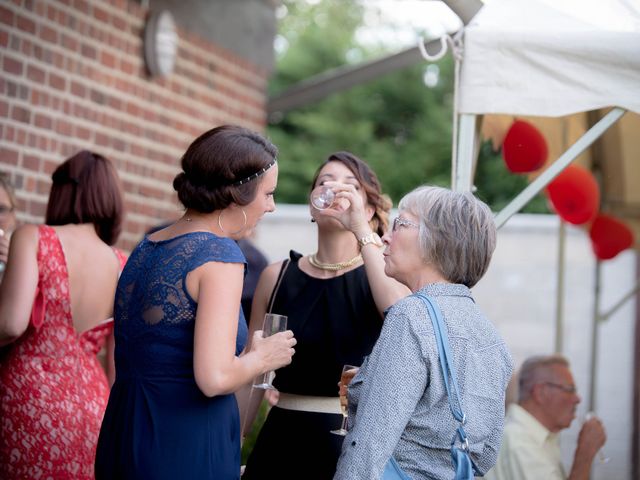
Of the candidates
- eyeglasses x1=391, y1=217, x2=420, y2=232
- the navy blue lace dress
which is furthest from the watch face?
eyeglasses x1=391, y1=217, x2=420, y2=232

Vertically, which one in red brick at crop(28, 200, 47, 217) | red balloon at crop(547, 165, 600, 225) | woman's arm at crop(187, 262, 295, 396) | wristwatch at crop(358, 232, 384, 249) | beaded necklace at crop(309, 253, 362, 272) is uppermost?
red balloon at crop(547, 165, 600, 225)

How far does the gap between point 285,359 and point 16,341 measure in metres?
1.20

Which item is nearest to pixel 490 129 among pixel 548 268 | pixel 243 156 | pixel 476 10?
pixel 476 10

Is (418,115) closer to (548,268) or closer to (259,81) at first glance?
(548,268)

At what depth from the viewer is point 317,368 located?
3201mm

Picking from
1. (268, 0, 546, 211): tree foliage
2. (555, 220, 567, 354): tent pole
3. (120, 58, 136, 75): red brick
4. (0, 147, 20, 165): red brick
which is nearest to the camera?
(0, 147, 20, 165): red brick

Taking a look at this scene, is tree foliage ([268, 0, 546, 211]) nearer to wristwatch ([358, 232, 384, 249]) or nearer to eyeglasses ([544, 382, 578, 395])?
eyeglasses ([544, 382, 578, 395])

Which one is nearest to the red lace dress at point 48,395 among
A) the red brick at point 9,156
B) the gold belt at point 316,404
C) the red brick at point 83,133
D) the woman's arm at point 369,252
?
the gold belt at point 316,404

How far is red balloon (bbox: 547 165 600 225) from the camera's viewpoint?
17.5 ft

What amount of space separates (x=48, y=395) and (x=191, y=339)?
1103mm

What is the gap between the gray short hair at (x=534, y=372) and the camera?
4621mm

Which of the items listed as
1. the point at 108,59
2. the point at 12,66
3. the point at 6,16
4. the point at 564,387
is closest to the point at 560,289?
the point at 564,387

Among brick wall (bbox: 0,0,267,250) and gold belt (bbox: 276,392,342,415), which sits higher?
brick wall (bbox: 0,0,267,250)

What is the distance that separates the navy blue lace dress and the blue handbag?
55 centimetres
